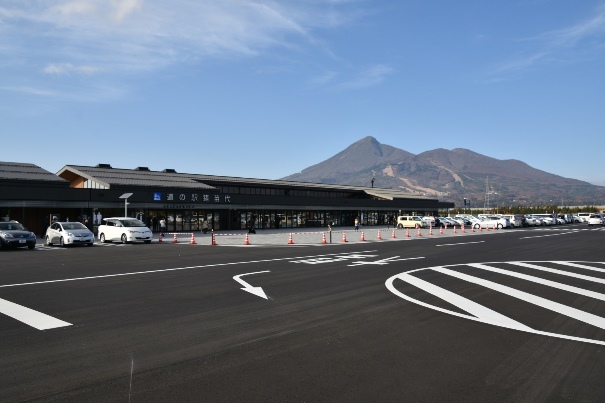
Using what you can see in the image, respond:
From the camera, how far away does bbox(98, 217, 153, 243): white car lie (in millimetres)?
31672

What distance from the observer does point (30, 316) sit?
875 centimetres

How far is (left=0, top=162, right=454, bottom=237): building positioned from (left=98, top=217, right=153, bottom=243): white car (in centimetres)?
416

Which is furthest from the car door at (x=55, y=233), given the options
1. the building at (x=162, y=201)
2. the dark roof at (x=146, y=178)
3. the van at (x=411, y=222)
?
the van at (x=411, y=222)

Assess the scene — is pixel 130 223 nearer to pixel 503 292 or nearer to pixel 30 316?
pixel 30 316

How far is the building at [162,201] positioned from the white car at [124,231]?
4.16 m

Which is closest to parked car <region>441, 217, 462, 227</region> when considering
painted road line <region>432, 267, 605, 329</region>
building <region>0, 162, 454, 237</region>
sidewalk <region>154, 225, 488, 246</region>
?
building <region>0, 162, 454, 237</region>

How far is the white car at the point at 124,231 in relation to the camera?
31672 millimetres

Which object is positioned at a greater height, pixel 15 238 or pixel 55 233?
pixel 55 233

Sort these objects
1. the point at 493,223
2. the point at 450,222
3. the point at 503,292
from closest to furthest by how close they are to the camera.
→ 1. the point at 503,292
2. the point at 493,223
3. the point at 450,222

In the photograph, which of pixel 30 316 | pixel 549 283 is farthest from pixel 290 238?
pixel 30 316

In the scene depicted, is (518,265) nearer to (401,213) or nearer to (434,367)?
(434,367)

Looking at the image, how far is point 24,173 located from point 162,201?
12.2m

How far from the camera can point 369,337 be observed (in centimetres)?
732

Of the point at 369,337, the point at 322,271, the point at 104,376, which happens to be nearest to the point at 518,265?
the point at 322,271
